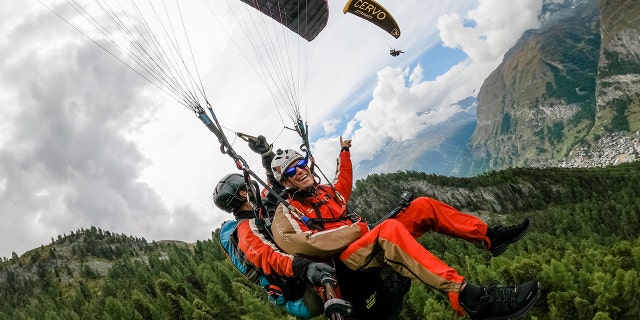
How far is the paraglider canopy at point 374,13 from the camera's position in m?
19.1

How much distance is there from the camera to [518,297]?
16.9ft

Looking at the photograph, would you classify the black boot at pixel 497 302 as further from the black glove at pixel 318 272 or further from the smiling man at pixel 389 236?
the black glove at pixel 318 272

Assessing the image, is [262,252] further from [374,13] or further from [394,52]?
[394,52]

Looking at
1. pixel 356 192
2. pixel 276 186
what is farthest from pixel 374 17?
pixel 356 192

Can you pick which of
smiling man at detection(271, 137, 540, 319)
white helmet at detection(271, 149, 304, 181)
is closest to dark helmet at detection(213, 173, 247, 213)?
white helmet at detection(271, 149, 304, 181)

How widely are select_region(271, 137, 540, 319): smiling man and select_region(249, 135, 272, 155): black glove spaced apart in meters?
1.56

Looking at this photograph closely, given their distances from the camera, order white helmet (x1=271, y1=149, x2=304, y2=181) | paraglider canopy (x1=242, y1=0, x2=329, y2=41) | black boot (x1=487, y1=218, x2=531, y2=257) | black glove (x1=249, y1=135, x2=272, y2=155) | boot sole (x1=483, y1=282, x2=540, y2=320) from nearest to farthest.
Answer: boot sole (x1=483, y1=282, x2=540, y2=320), black boot (x1=487, y1=218, x2=531, y2=257), white helmet (x1=271, y1=149, x2=304, y2=181), black glove (x1=249, y1=135, x2=272, y2=155), paraglider canopy (x1=242, y1=0, x2=329, y2=41)

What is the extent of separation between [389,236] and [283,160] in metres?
2.38

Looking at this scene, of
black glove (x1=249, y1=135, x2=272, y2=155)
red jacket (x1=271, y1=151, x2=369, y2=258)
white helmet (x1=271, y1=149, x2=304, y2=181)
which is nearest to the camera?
red jacket (x1=271, y1=151, x2=369, y2=258)

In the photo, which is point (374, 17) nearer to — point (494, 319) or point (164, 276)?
point (494, 319)

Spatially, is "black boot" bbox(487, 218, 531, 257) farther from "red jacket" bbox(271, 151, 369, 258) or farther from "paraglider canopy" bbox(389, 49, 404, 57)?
"paraglider canopy" bbox(389, 49, 404, 57)

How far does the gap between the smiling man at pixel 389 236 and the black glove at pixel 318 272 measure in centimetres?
38

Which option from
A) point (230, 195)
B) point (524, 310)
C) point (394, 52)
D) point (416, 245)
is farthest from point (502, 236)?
point (394, 52)

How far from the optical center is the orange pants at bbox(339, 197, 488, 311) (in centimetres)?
522
